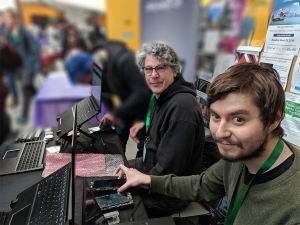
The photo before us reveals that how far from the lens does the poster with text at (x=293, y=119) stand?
85cm

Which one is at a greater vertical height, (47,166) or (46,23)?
(46,23)

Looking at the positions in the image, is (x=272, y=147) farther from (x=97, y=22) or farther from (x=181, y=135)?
(x=97, y=22)

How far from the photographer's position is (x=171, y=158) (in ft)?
2.97

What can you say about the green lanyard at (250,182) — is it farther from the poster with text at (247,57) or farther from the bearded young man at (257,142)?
the poster with text at (247,57)

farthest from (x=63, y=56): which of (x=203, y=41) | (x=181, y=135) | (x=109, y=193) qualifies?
(x=181, y=135)

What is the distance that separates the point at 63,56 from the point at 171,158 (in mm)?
687

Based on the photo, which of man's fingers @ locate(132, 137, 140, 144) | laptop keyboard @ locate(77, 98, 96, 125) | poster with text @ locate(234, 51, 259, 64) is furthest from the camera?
man's fingers @ locate(132, 137, 140, 144)

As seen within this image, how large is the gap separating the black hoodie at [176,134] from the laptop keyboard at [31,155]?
0.55m

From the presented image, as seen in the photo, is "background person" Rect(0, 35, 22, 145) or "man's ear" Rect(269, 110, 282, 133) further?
"man's ear" Rect(269, 110, 282, 133)

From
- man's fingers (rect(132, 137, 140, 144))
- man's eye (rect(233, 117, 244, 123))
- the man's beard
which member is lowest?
man's fingers (rect(132, 137, 140, 144))

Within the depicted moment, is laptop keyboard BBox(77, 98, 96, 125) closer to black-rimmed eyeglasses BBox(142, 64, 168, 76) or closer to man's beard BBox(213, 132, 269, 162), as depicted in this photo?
black-rimmed eyeglasses BBox(142, 64, 168, 76)

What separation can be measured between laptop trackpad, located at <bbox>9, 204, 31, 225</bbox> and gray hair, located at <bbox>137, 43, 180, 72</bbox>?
78 cm

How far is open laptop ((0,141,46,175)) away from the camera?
0.91 meters

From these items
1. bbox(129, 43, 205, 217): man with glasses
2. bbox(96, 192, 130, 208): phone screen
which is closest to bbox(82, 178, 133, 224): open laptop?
bbox(96, 192, 130, 208): phone screen
